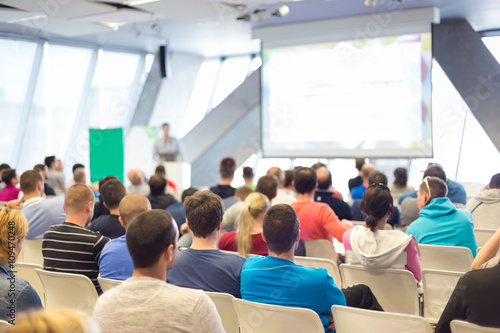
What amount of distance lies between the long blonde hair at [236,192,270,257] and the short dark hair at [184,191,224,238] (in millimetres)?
795

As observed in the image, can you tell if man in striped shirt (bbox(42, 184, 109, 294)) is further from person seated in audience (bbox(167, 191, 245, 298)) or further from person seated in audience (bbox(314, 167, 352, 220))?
person seated in audience (bbox(314, 167, 352, 220))

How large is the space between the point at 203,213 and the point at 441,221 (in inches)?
83.3

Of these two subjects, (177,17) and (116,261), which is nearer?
(116,261)

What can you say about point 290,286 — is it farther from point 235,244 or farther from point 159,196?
point 159,196

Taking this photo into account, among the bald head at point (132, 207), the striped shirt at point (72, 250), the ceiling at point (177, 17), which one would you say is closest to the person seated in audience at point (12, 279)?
the striped shirt at point (72, 250)

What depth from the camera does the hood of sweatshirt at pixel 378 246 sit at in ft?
10.8

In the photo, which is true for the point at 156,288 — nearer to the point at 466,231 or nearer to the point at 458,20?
the point at 466,231

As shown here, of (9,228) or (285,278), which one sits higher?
(9,228)

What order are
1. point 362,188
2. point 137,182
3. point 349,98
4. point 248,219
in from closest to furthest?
point 248,219, point 362,188, point 137,182, point 349,98

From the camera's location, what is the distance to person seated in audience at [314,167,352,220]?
545 cm

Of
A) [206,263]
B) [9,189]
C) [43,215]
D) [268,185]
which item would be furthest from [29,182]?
[206,263]

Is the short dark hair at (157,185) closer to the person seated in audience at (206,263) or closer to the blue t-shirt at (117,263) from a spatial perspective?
the blue t-shirt at (117,263)

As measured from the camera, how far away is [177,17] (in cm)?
831

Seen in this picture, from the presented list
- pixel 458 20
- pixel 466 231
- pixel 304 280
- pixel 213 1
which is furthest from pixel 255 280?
pixel 458 20
